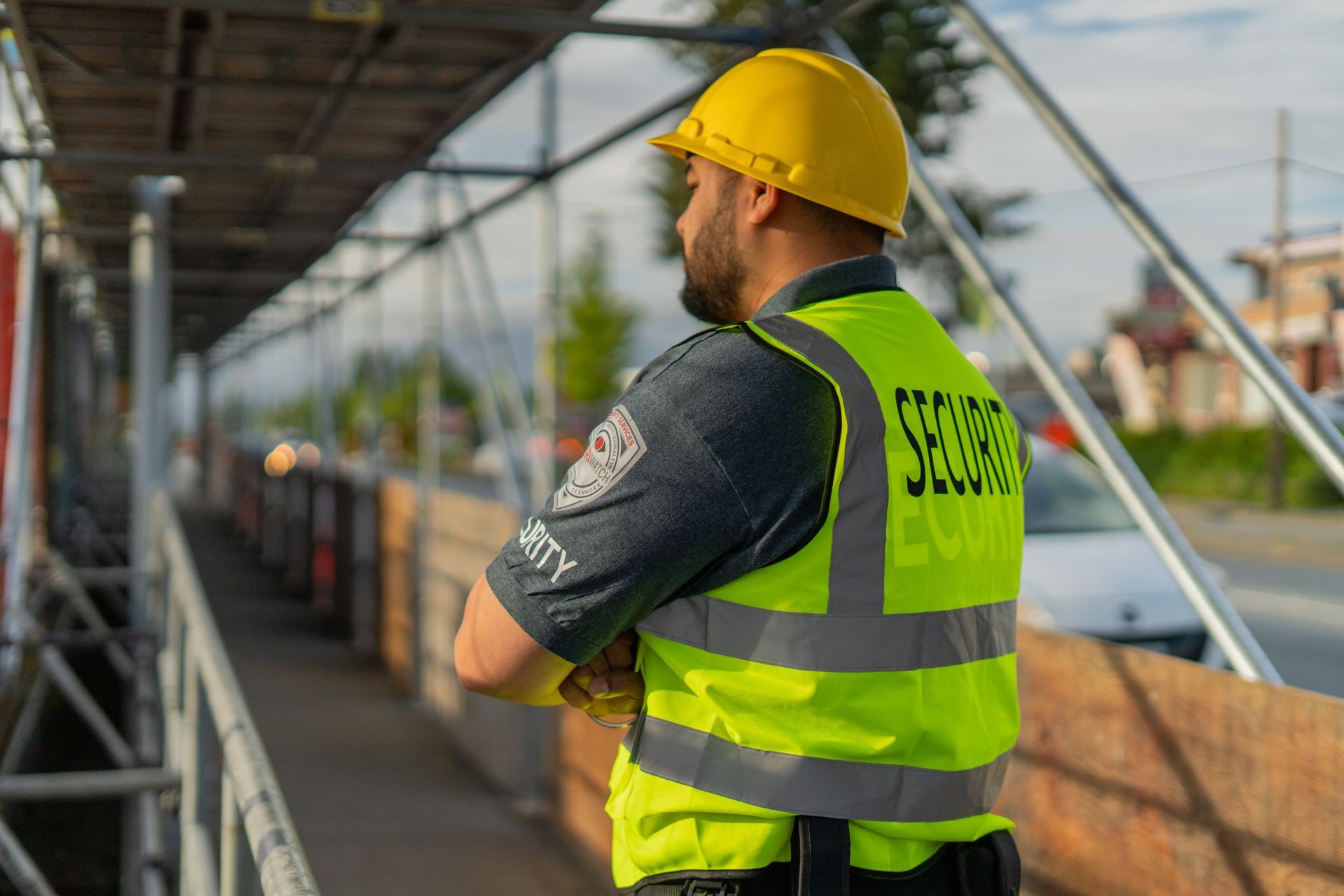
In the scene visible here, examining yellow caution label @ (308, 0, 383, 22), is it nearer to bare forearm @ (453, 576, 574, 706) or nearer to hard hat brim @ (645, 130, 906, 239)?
hard hat brim @ (645, 130, 906, 239)

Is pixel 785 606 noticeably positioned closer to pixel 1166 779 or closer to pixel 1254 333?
pixel 1166 779

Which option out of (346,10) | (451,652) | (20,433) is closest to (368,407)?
(451,652)

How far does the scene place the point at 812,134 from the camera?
1.82 meters

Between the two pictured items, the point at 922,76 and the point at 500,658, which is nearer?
the point at 500,658

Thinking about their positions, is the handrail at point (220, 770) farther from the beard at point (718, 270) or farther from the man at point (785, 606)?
the beard at point (718, 270)

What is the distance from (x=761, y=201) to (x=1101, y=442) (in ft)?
4.68

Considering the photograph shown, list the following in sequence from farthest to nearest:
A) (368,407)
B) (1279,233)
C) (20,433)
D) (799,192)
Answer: (1279,233) < (368,407) < (20,433) < (799,192)

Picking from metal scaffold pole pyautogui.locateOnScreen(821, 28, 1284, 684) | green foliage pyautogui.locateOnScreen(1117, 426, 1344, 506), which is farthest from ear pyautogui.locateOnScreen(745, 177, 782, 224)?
green foliage pyautogui.locateOnScreen(1117, 426, 1344, 506)

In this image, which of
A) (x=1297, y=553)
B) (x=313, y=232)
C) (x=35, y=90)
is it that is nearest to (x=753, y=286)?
(x=35, y=90)

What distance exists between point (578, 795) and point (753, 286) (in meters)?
4.40

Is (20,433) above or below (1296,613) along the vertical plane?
above

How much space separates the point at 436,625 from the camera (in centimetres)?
872

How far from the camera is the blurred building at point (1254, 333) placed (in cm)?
737

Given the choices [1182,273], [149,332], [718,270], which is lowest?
[718,270]
